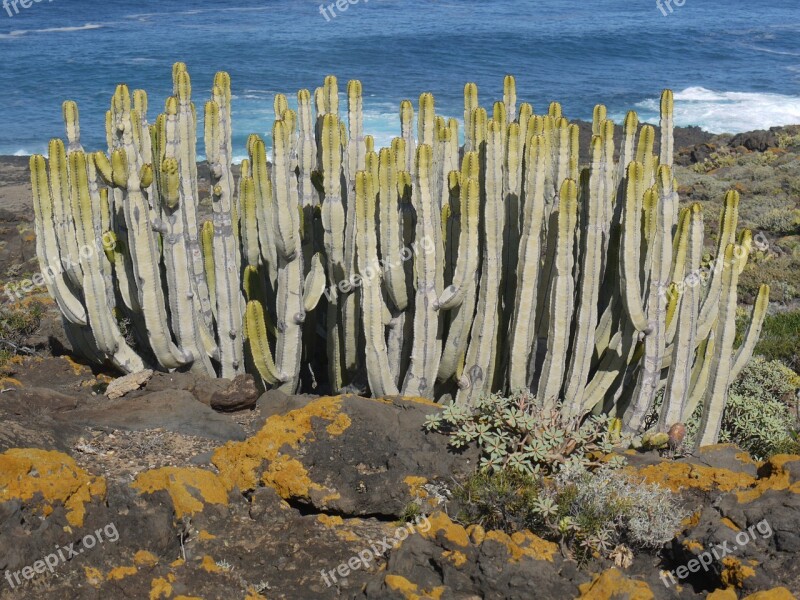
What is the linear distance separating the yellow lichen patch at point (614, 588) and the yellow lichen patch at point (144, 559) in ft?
7.77

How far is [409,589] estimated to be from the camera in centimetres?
433


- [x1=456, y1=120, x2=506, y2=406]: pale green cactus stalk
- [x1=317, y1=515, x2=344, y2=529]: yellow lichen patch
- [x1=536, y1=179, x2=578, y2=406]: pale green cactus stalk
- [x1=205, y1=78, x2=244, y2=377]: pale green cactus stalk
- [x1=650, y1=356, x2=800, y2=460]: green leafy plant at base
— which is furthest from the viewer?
[x1=650, y1=356, x2=800, y2=460]: green leafy plant at base

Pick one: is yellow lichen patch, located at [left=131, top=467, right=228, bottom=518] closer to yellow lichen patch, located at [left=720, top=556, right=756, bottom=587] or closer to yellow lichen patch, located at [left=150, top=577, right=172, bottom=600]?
yellow lichen patch, located at [left=150, top=577, right=172, bottom=600]

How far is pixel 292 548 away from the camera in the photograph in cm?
499

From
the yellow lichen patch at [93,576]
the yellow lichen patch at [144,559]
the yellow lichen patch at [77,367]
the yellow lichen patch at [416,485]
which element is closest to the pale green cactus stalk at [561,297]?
the yellow lichen patch at [416,485]

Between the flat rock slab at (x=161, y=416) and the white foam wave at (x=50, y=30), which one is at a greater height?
the white foam wave at (x=50, y=30)

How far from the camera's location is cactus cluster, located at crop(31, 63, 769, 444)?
6418 mm

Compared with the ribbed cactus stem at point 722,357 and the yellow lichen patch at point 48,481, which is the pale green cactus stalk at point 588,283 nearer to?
the ribbed cactus stem at point 722,357

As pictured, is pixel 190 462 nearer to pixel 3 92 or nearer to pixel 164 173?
pixel 164 173

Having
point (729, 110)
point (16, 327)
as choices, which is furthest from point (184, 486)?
point (729, 110)

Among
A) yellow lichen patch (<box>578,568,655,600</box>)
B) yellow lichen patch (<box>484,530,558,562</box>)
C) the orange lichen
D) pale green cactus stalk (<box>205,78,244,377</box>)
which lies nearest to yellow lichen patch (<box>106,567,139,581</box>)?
yellow lichen patch (<box>484,530,558,562</box>)

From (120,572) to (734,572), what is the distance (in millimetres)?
3361

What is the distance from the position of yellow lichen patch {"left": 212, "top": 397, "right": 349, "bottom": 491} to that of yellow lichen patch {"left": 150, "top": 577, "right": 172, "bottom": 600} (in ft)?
3.46

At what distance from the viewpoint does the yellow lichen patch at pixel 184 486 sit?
502 centimetres
